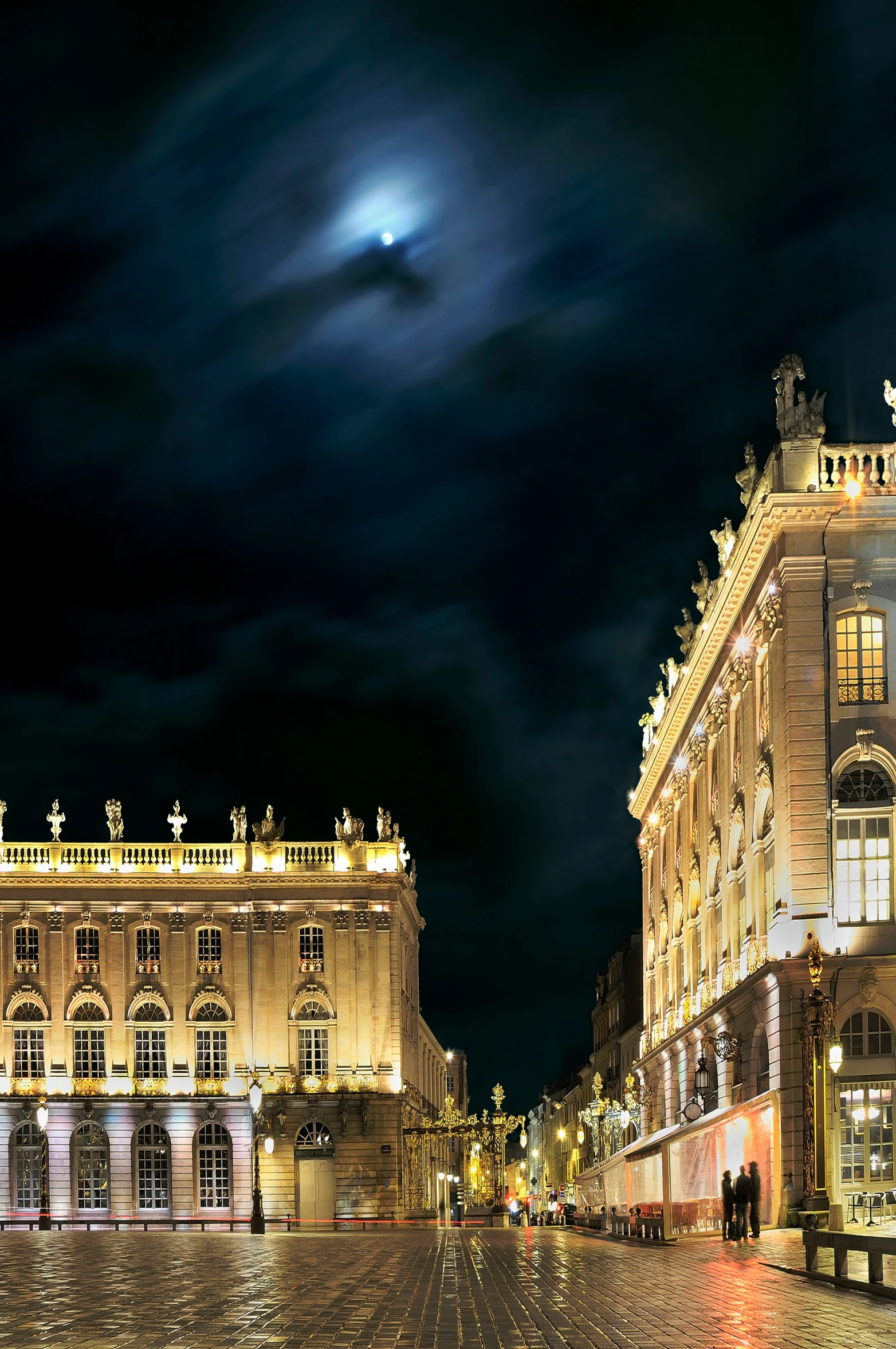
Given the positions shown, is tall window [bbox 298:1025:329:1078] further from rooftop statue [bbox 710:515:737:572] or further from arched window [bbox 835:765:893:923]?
arched window [bbox 835:765:893:923]

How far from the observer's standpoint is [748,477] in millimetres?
48844

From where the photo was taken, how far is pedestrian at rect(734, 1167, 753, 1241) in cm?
3478

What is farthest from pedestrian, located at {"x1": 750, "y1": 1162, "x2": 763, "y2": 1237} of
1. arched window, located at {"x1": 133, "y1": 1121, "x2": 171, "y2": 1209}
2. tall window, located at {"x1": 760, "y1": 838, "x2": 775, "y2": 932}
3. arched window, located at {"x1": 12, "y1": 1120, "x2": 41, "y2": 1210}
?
arched window, located at {"x1": 12, "y1": 1120, "x2": 41, "y2": 1210}

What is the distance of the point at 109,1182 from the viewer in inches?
3196

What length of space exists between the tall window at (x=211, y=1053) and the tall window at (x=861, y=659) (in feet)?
154

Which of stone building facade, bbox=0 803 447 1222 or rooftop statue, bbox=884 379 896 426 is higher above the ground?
rooftop statue, bbox=884 379 896 426

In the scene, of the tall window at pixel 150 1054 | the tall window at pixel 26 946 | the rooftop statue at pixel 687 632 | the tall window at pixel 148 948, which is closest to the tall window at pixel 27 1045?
the tall window at pixel 26 946

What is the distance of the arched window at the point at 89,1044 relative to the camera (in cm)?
8269

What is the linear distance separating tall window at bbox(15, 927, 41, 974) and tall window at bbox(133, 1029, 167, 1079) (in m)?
5.88

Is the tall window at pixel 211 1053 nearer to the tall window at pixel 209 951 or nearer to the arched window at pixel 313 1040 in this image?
the tall window at pixel 209 951

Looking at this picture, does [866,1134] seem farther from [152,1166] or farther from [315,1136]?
[152,1166]

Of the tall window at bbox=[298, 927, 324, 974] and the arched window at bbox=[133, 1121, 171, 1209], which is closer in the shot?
the arched window at bbox=[133, 1121, 171, 1209]

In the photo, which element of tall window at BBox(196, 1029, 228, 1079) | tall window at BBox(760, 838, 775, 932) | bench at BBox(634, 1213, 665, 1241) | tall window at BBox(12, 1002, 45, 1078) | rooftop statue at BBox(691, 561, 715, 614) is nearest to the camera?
bench at BBox(634, 1213, 665, 1241)

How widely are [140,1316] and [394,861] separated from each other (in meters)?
66.1
